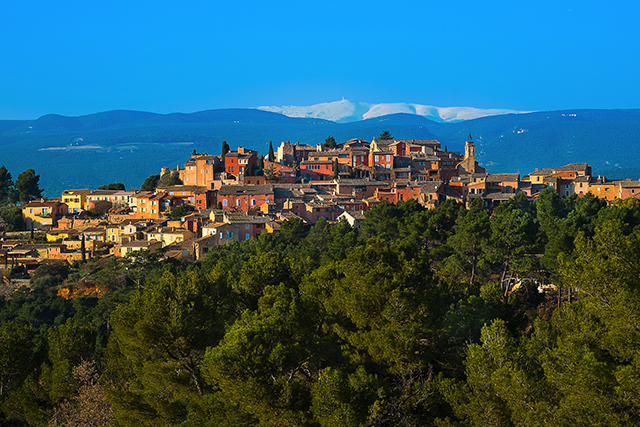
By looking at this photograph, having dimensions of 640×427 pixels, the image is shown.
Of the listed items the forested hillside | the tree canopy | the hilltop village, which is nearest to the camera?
the forested hillside

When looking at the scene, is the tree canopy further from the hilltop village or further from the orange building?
the orange building

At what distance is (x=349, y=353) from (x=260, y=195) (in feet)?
125

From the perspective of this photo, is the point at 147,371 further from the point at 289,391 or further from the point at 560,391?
the point at 560,391

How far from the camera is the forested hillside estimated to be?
1410 cm

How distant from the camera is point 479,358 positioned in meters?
15.1

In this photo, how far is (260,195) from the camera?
54.1 m

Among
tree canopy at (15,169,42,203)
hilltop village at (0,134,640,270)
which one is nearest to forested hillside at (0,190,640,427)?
hilltop village at (0,134,640,270)

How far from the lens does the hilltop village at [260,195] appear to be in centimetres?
4888

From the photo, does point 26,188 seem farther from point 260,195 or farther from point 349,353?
point 349,353

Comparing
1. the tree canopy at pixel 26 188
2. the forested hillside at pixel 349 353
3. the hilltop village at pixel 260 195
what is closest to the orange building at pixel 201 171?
the hilltop village at pixel 260 195

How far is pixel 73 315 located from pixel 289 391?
91.3ft

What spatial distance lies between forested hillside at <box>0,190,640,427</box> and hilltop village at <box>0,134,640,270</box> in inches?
930

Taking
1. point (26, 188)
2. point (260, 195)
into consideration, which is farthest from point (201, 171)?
point (26, 188)

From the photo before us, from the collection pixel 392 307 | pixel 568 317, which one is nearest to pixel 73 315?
pixel 392 307
